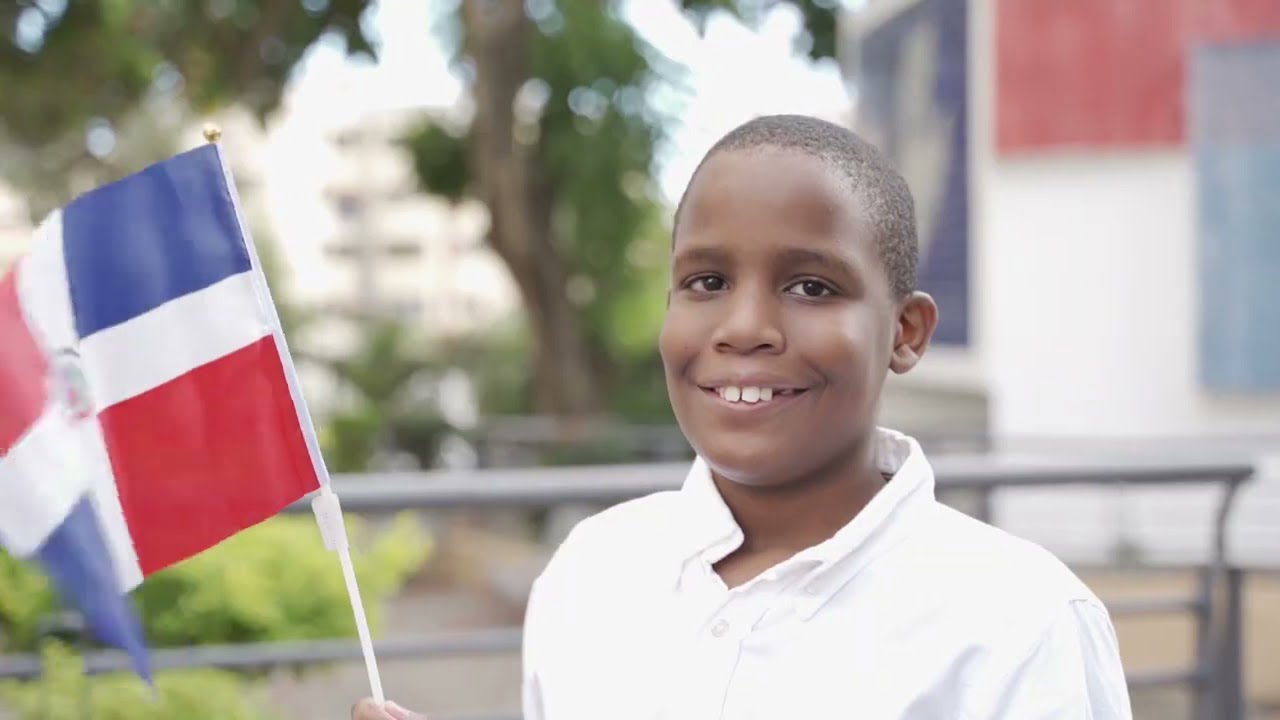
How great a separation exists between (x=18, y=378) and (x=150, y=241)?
0.25 meters

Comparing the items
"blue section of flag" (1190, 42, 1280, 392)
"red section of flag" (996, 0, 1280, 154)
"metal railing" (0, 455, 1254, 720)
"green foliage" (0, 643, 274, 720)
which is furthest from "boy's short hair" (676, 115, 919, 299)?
"red section of flag" (996, 0, 1280, 154)

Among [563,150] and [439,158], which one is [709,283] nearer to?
[563,150]

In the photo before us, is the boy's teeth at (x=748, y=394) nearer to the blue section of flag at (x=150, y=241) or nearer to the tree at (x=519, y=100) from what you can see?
the blue section of flag at (x=150, y=241)

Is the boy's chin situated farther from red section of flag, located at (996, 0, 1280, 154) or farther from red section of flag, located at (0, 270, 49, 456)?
red section of flag, located at (996, 0, 1280, 154)

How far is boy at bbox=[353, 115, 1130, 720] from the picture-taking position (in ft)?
4.48

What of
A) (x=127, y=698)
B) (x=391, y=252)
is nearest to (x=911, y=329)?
(x=127, y=698)

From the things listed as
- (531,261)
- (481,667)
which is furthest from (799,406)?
(531,261)

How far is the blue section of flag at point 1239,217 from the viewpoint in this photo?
9.85 metres

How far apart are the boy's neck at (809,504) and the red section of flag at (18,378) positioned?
0.96 meters

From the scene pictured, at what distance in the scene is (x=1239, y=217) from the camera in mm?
9945

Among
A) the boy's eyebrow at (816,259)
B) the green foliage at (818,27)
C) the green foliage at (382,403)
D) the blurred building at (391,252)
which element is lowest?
the blurred building at (391,252)

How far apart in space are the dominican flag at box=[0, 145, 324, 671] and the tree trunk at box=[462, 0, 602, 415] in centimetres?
1128

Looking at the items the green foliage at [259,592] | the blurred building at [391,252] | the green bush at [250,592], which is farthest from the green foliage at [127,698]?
the blurred building at [391,252]

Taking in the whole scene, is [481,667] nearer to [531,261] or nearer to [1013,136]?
[1013,136]
